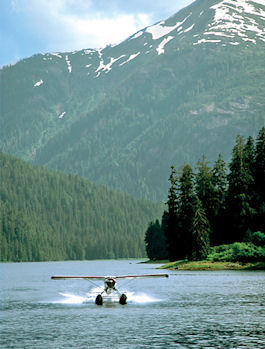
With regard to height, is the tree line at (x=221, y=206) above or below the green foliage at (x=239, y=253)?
above

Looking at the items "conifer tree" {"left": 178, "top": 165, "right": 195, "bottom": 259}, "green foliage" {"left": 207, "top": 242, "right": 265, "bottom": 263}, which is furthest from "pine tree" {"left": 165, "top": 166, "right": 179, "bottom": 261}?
"green foliage" {"left": 207, "top": 242, "right": 265, "bottom": 263}

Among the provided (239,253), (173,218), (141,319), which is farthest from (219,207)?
(141,319)

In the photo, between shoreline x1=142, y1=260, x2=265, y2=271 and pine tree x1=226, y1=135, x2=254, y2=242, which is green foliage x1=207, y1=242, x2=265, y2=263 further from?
pine tree x1=226, y1=135, x2=254, y2=242

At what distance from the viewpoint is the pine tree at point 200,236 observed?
5098 inches

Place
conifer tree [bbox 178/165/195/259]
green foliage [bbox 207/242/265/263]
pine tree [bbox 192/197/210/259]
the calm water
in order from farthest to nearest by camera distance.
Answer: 1. conifer tree [bbox 178/165/195/259]
2. pine tree [bbox 192/197/210/259]
3. green foliage [bbox 207/242/265/263]
4. the calm water

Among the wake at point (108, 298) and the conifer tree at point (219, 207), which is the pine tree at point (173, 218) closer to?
the conifer tree at point (219, 207)

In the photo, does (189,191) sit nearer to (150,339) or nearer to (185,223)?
(185,223)

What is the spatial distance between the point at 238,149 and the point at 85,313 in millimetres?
84421

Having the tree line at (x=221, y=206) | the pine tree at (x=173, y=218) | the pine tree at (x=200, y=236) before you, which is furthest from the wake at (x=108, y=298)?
the pine tree at (x=173, y=218)

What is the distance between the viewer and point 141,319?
5366cm

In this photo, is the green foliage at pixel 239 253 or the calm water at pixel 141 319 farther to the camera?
the green foliage at pixel 239 253

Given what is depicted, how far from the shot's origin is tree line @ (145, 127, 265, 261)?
130625 mm

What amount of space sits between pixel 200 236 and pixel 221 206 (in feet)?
51.5

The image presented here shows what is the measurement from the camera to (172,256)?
154 meters
